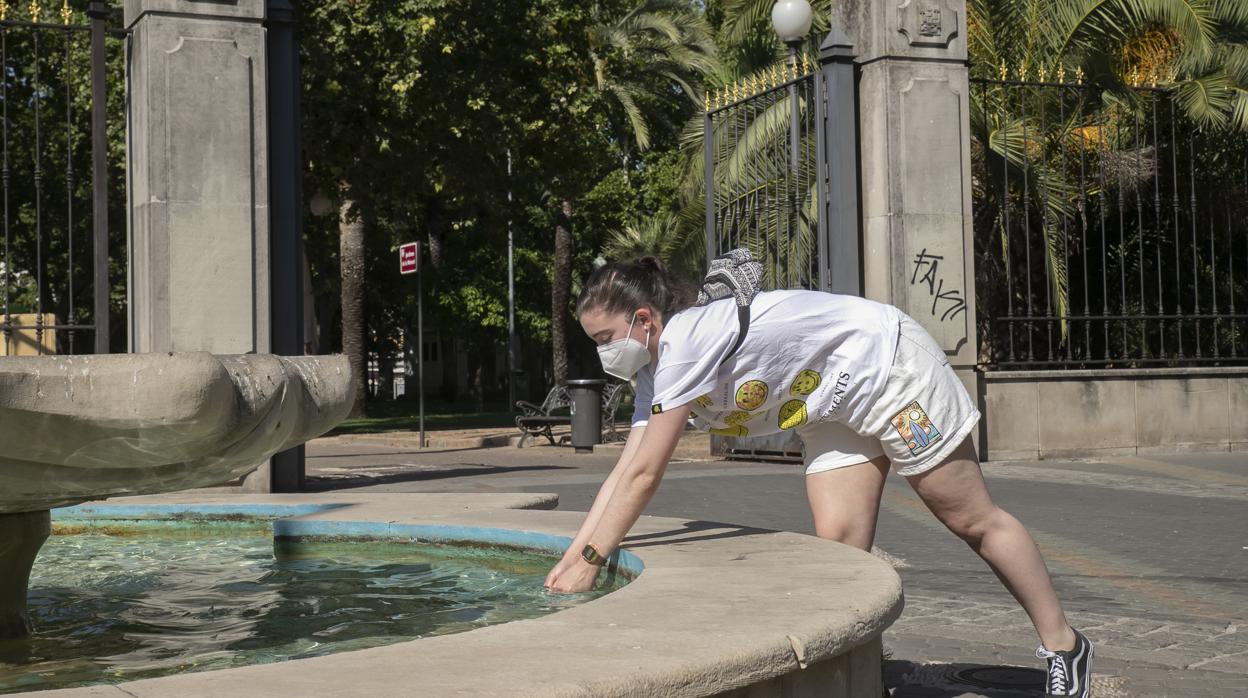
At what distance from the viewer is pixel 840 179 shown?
1319 cm

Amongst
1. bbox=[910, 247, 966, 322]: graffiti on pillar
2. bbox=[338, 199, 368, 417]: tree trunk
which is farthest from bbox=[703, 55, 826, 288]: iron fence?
bbox=[338, 199, 368, 417]: tree trunk

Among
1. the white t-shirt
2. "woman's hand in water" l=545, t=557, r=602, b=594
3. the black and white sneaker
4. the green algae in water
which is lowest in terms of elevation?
the black and white sneaker

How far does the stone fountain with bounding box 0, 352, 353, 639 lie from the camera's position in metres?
3.03

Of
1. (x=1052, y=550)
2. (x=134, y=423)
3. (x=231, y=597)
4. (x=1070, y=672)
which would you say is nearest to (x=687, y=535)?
(x=1070, y=672)

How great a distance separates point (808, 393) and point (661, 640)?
1267 millimetres

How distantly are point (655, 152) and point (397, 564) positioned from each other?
117 ft

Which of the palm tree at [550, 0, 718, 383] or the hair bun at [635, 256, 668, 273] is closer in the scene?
the hair bun at [635, 256, 668, 273]

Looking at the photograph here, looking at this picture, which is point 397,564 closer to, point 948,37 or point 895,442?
point 895,442

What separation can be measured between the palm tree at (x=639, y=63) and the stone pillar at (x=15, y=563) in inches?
990

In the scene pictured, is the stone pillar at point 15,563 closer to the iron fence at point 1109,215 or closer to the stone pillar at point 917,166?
the stone pillar at point 917,166

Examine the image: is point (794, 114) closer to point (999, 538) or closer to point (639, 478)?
point (999, 538)

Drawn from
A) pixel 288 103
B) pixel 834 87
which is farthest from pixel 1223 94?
pixel 288 103

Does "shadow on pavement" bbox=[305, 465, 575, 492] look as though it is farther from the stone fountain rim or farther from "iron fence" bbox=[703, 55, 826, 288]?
the stone fountain rim

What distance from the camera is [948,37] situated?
1352 cm
